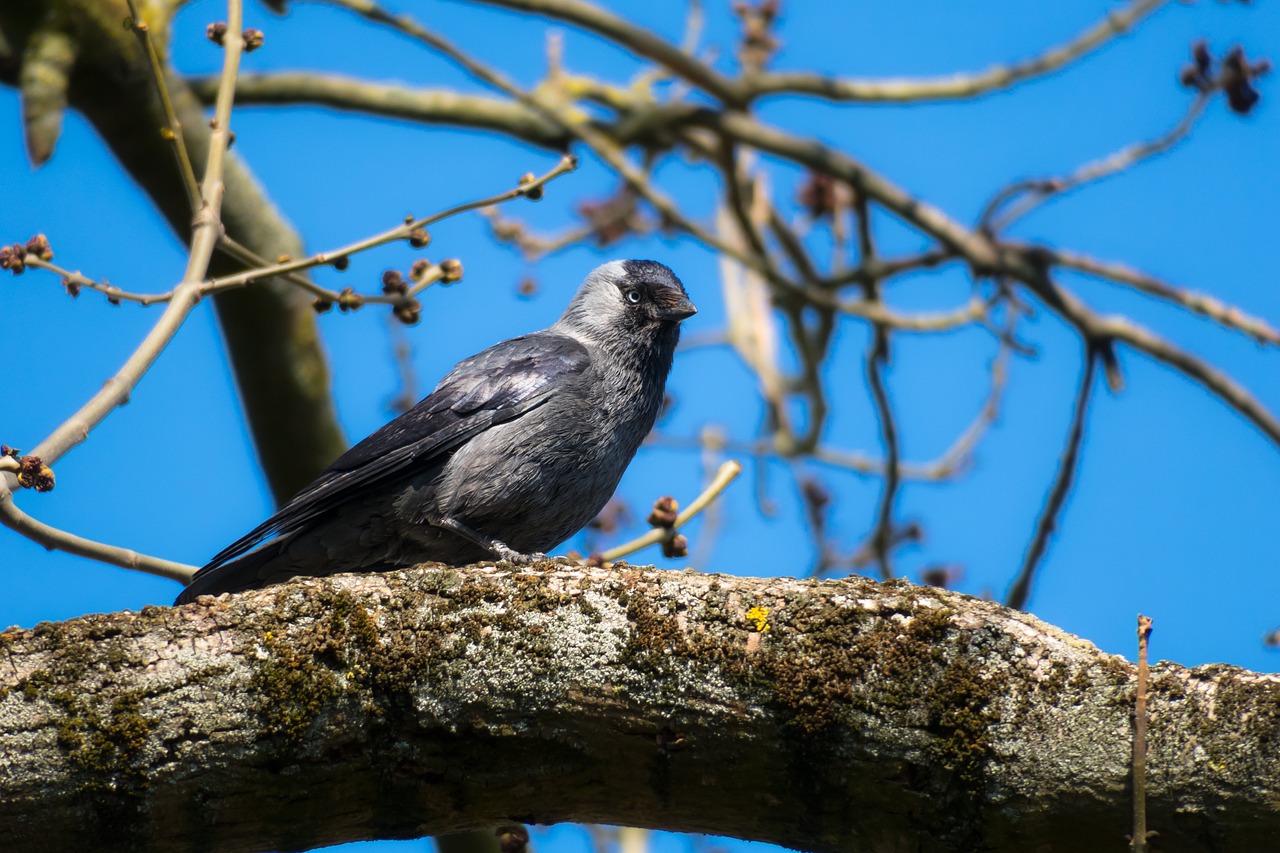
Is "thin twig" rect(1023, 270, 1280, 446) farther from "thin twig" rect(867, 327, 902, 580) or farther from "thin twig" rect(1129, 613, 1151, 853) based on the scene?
"thin twig" rect(1129, 613, 1151, 853)

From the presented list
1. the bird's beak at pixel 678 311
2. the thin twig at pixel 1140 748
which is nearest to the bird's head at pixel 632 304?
the bird's beak at pixel 678 311

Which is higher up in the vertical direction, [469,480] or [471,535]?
[469,480]

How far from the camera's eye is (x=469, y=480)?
4.91 m

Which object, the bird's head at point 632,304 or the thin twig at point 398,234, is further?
the bird's head at point 632,304

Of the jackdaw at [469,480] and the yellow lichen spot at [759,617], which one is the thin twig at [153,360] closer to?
the jackdaw at [469,480]

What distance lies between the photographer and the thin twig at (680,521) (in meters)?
4.34

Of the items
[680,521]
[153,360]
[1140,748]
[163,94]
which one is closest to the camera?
[1140,748]

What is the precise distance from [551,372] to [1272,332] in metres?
3.22

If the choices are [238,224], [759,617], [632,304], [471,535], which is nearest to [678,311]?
[632,304]

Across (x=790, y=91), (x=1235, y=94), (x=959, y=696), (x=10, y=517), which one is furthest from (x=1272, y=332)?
(x=10, y=517)

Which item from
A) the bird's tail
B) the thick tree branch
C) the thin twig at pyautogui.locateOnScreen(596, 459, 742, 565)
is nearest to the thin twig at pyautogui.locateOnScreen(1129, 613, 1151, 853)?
the thin twig at pyautogui.locateOnScreen(596, 459, 742, 565)

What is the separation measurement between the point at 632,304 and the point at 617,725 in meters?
3.35

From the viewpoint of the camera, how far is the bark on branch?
273 cm

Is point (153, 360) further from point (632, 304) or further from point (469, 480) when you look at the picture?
point (632, 304)
